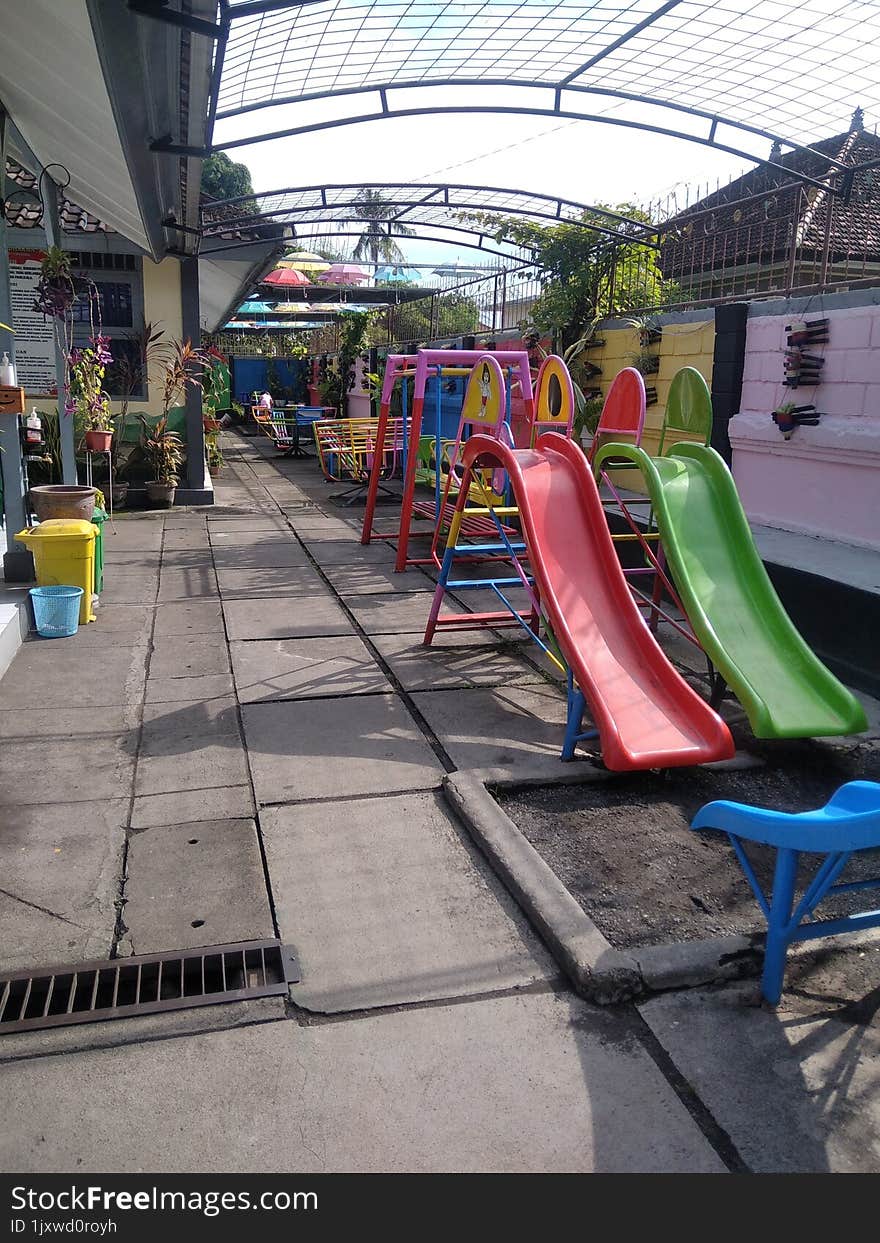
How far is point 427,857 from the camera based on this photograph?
11.0ft

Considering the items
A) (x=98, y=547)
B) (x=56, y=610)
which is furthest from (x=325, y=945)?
(x=98, y=547)

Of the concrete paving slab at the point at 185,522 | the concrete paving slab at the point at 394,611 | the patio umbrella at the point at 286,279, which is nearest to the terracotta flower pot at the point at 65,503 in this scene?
the concrete paving slab at the point at 394,611

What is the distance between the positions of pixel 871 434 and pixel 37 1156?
5.76 metres

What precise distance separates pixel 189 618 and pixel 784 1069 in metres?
5.18

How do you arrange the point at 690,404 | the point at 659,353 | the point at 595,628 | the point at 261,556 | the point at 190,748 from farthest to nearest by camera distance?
the point at 261,556, the point at 659,353, the point at 690,404, the point at 595,628, the point at 190,748

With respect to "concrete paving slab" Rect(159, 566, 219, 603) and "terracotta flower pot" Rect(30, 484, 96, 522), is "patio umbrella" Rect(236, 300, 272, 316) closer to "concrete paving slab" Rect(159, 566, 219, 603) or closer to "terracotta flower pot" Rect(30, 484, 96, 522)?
"concrete paving slab" Rect(159, 566, 219, 603)

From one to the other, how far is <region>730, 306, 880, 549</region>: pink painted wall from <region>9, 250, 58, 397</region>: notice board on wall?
24.5 feet

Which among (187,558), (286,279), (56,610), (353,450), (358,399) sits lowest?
(187,558)

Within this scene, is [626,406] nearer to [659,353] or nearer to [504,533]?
[504,533]

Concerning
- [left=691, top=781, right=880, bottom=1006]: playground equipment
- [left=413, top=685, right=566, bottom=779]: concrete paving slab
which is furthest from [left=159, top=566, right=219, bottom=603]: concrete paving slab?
[left=691, top=781, right=880, bottom=1006]: playground equipment

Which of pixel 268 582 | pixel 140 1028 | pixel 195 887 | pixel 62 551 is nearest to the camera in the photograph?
pixel 140 1028

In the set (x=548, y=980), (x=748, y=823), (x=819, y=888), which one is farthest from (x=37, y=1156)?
(x=819, y=888)

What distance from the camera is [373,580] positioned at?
792 cm

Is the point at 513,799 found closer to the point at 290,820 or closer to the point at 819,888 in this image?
the point at 290,820
